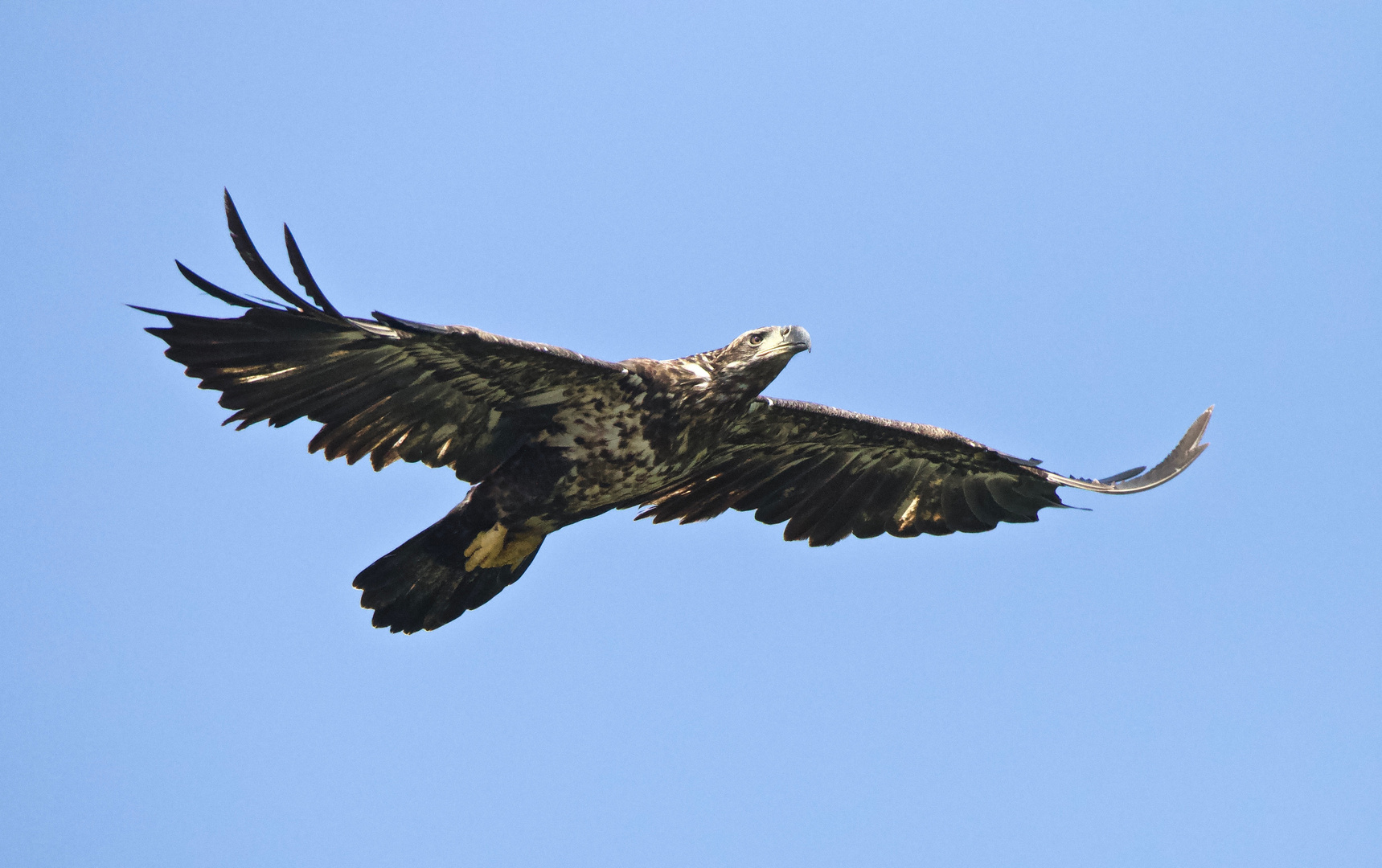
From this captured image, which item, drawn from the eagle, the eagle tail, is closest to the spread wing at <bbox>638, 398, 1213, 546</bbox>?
the eagle

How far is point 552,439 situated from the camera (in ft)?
31.0

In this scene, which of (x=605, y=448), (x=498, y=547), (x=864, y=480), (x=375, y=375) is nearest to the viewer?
(x=375, y=375)

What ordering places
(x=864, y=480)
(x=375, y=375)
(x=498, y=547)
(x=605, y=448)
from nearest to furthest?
(x=375, y=375), (x=605, y=448), (x=498, y=547), (x=864, y=480)

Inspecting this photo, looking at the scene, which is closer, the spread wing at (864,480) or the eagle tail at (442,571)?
the eagle tail at (442,571)

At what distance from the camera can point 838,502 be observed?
1125 centimetres

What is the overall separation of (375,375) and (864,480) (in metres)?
3.88

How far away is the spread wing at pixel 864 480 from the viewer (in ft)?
34.7

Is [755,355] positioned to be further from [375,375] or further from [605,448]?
[375,375]

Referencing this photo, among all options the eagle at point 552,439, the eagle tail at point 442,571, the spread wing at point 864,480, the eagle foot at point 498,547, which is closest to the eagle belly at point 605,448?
the eagle at point 552,439

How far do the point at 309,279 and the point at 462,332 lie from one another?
3.07 ft

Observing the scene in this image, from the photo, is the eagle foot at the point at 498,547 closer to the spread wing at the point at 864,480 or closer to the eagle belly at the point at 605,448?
the eagle belly at the point at 605,448

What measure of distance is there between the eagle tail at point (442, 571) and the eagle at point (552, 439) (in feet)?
0.04

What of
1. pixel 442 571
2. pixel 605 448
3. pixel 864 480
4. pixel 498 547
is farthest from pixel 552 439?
pixel 864 480

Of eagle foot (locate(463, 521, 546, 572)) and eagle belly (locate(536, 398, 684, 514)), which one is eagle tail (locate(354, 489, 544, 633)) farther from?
eagle belly (locate(536, 398, 684, 514))
